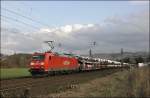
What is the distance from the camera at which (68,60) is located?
58.5 meters

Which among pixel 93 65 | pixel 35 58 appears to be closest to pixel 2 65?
pixel 93 65

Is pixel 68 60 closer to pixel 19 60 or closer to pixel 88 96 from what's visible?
pixel 88 96

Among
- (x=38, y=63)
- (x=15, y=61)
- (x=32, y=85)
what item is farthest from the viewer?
(x=15, y=61)

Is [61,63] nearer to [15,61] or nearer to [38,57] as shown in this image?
[38,57]

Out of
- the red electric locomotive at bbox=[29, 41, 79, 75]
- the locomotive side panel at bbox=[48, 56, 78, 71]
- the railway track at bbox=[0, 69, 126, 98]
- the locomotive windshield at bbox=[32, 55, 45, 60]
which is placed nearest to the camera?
the railway track at bbox=[0, 69, 126, 98]

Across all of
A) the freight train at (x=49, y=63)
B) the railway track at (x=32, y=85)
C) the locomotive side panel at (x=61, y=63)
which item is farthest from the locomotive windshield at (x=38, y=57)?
the railway track at (x=32, y=85)

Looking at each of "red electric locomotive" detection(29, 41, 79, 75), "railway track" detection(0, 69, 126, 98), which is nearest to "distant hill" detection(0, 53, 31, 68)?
"red electric locomotive" detection(29, 41, 79, 75)

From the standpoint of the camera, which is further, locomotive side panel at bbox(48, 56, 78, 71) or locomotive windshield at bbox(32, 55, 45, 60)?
locomotive side panel at bbox(48, 56, 78, 71)

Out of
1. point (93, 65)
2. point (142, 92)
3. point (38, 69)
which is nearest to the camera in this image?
point (142, 92)

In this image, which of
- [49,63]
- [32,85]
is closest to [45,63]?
[49,63]

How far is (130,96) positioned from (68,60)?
2951 centimetres

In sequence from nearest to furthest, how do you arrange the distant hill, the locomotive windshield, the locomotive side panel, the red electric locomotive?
the red electric locomotive < the locomotive windshield < the locomotive side panel < the distant hill

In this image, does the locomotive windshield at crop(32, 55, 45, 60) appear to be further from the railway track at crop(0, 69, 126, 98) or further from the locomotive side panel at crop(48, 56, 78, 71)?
the railway track at crop(0, 69, 126, 98)

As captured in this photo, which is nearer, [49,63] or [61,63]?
[49,63]
